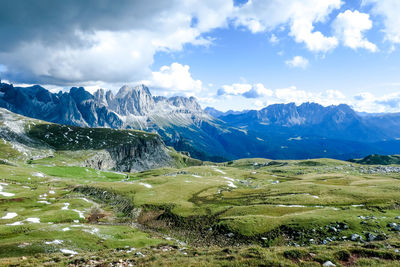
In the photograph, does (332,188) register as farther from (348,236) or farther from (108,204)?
(108,204)

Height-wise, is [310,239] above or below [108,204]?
above

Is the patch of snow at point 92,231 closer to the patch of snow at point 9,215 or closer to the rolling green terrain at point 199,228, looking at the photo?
the rolling green terrain at point 199,228

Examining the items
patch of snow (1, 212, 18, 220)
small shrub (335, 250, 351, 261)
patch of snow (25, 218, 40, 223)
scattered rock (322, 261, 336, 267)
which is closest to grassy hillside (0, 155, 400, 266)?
patch of snow (25, 218, 40, 223)

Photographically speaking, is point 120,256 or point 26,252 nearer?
point 120,256

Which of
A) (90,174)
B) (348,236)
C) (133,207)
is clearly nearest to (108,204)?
(133,207)

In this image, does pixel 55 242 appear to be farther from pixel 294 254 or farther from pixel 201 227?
pixel 294 254

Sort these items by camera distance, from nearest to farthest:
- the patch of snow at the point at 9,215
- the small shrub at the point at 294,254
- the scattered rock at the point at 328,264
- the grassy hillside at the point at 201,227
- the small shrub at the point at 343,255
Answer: the scattered rock at the point at 328,264 < the small shrub at the point at 343,255 < the small shrub at the point at 294,254 < the grassy hillside at the point at 201,227 < the patch of snow at the point at 9,215

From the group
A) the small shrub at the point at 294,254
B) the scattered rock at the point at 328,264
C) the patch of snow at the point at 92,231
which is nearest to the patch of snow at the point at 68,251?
the patch of snow at the point at 92,231

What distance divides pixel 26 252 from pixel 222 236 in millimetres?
31540

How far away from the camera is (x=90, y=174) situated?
162875mm

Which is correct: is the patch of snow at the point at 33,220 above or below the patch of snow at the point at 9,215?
above

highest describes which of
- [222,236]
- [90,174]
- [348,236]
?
[348,236]

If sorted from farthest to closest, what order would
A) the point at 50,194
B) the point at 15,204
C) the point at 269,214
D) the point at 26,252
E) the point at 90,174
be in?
the point at 90,174 → the point at 50,194 → the point at 15,204 → the point at 269,214 → the point at 26,252

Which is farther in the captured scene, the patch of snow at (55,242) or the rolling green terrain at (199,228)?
the patch of snow at (55,242)
